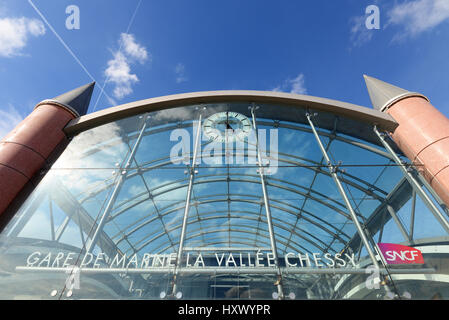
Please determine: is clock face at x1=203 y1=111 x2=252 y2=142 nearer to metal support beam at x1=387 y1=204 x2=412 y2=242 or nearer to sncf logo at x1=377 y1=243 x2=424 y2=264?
metal support beam at x1=387 y1=204 x2=412 y2=242

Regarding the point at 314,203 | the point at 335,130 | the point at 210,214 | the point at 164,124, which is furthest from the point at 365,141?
the point at 164,124

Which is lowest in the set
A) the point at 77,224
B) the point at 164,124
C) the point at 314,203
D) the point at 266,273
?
the point at 266,273

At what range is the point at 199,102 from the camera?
414 inches

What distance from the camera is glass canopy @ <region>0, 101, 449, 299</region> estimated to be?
18.6 ft

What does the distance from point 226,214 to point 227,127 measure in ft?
12.1

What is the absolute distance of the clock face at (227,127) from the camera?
9797 mm

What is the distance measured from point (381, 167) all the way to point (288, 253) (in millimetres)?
4835

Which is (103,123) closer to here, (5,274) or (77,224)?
(77,224)

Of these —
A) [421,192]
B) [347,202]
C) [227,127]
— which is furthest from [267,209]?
[421,192]

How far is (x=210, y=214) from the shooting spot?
9.33m

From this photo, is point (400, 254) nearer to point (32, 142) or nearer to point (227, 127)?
point (227, 127)

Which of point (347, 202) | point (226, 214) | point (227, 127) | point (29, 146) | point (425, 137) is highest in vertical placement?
point (227, 127)

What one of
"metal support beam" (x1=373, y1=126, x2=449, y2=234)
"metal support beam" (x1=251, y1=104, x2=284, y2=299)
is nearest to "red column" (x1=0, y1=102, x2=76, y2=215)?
"metal support beam" (x1=251, y1=104, x2=284, y2=299)

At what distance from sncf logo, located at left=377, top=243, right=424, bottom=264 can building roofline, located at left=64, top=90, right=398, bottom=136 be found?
17.5ft
